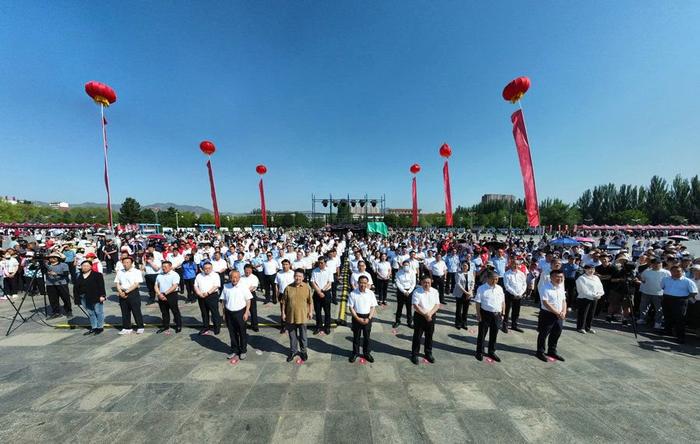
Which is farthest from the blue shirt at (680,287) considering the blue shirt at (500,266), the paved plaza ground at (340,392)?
the blue shirt at (500,266)

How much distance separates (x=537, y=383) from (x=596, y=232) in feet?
196

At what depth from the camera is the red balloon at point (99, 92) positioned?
44.3 feet

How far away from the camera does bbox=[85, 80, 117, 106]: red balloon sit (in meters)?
13.5

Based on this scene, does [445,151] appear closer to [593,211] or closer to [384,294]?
[384,294]

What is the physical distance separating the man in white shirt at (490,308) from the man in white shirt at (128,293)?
8.18m

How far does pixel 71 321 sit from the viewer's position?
7.23m

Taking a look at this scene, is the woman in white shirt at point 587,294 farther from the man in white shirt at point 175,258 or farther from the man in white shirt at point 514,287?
the man in white shirt at point 175,258

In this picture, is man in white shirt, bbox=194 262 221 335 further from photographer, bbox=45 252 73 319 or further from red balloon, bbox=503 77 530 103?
red balloon, bbox=503 77 530 103

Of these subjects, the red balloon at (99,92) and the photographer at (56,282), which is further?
the red balloon at (99,92)

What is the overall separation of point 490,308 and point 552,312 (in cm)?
133

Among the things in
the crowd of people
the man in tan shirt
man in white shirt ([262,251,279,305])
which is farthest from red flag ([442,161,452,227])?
the man in tan shirt

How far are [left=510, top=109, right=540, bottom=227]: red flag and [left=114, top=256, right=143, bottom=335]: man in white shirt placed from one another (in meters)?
15.0

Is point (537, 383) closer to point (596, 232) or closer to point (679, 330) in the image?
point (679, 330)

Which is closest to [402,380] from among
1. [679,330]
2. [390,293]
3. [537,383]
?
[537,383]
